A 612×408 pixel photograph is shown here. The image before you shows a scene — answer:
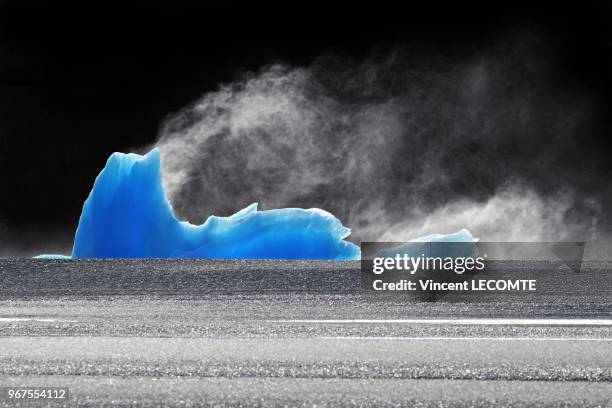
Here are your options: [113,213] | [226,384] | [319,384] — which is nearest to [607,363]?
[319,384]

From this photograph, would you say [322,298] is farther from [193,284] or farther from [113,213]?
[113,213]

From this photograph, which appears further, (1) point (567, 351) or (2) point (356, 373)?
(1) point (567, 351)

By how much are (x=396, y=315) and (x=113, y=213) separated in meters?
11.7

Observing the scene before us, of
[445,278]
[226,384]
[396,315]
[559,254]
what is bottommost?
[226,384]

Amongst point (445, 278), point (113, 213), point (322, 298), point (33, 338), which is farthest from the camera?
point (113, 213)

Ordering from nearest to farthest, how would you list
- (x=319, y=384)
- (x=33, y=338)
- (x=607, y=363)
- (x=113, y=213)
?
(x=319, y=384)
(x=607, y=363)
(x=33, y=338)
(x=113, y=213)

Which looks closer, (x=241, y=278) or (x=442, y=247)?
(x=241, y=278)

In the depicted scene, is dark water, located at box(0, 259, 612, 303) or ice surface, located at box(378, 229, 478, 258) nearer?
dark water, located at box(0, 259, 612, 303)

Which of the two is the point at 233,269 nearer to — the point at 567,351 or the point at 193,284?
the point at 193,284

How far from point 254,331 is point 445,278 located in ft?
16.3

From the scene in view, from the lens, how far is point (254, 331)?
615 centimetres

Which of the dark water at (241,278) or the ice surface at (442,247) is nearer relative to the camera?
the dark water at (241,278)

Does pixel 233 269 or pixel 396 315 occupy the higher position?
pixel 233 269

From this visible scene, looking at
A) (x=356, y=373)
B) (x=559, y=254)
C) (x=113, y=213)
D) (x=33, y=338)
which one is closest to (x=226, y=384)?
(x=356, y=373)
